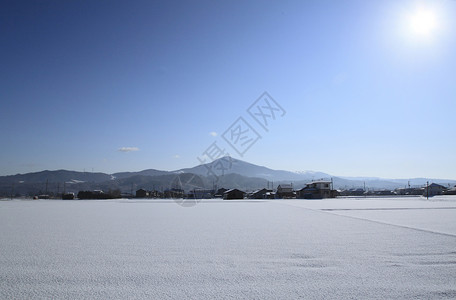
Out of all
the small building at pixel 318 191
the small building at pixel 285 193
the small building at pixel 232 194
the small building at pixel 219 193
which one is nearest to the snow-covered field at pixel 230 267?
the small building at pixel 232 194

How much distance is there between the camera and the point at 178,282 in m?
4.54

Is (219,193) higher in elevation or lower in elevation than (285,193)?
lower

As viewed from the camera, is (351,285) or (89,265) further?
(89,265)

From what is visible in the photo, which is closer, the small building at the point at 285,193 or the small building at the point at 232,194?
the small building at the point at 232,194

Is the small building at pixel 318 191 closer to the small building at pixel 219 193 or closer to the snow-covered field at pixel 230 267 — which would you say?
the small building at pixel 219 193

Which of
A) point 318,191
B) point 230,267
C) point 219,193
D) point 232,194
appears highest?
point 230,267

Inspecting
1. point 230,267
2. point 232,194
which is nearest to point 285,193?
point 232,194

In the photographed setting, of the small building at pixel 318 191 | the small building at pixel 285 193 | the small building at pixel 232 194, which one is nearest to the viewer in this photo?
the small building at pixel 318 191

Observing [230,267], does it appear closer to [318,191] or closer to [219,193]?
[318,191]

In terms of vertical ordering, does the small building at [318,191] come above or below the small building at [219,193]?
above

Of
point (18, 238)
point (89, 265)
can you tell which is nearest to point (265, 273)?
point (89, 265)

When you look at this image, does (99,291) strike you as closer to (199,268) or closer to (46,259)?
(199,268)

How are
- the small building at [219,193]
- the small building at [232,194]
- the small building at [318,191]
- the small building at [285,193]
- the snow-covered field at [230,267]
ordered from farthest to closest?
the small building at [219,193], the small building at [285,193], the small building at [232,194], the small building at [318,191], the snow-covered field at [230,267]

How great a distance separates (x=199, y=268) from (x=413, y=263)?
4.36 meters
